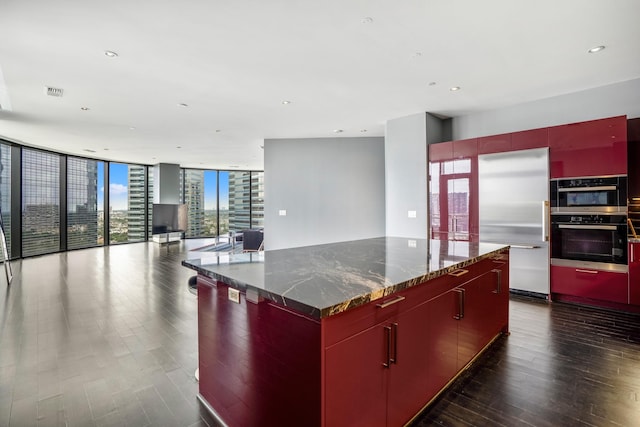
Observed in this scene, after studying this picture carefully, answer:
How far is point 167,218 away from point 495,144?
9658mm

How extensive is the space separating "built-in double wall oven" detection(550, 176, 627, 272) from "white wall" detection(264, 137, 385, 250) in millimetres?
3189

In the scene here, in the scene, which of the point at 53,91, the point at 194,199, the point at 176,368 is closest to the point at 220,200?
the point at 194,199

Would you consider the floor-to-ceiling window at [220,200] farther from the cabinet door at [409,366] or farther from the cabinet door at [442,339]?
the cabinet door at [409,366]

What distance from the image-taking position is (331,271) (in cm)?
169

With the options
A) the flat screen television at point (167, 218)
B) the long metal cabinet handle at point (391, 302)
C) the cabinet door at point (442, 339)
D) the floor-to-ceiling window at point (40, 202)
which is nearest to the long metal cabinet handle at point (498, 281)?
the cabinet door at point (442, 339)

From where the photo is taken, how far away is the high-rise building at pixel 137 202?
10.8m

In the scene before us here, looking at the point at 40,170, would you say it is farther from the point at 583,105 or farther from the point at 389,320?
the point at 583,105

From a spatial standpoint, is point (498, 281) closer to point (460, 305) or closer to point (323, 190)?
point (460, 305)

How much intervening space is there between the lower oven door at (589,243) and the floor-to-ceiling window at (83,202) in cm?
1097

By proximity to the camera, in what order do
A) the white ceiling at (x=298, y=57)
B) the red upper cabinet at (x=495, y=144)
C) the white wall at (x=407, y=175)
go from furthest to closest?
the white wall at (x=407, y=175) → the red upper cabinet at (x=495, y=144) → the white ceiling at (x=298, y=57)

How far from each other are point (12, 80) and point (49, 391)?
11.5 feet

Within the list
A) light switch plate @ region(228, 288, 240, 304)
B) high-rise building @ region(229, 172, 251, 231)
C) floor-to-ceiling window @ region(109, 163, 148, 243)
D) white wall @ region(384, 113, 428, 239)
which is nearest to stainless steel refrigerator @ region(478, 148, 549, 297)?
white wall @ region(384, 113, 428, 239)

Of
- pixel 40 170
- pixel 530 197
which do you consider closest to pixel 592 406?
pixel 530 197

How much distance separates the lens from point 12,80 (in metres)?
3.55
